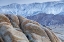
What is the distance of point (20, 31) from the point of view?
56.2 ft

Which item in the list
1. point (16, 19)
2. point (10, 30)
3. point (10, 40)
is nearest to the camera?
point (10, 40)

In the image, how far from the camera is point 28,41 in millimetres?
15977

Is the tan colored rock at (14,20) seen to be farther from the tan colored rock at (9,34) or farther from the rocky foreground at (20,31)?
the tan colored rock at (9,34)

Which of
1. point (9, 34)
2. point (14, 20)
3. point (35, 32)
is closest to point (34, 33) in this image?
point (35, 32)

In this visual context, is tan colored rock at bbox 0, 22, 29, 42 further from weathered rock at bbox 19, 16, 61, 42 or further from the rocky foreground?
weathered rock at bbox 19, 16, 61, 42

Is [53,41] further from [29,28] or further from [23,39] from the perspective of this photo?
[23,39]

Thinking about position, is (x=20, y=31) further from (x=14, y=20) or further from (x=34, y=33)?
(x=14, y=20)

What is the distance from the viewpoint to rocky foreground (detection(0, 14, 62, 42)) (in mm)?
15438

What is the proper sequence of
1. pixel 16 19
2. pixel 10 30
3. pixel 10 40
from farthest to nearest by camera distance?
pixel 16 19 < pixel 10 30 < pixel 10 40

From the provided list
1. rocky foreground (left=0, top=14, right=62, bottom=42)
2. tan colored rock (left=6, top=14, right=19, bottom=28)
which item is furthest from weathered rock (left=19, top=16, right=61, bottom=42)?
tan colored rock (left=6, top=14, right=19, bottom=28)

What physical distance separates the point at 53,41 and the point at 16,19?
4109 millimetres

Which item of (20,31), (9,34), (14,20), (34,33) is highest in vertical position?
(14,20)

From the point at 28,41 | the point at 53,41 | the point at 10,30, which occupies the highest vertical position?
the point at 10,30

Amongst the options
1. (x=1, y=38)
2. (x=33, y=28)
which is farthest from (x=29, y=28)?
(x=1, y=38)
